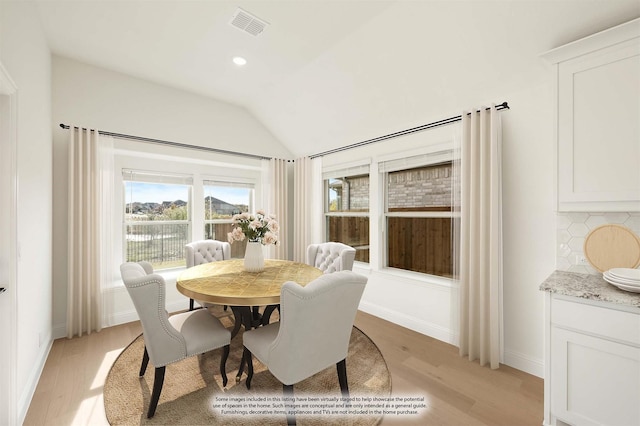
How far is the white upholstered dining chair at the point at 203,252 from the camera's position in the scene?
3314mm

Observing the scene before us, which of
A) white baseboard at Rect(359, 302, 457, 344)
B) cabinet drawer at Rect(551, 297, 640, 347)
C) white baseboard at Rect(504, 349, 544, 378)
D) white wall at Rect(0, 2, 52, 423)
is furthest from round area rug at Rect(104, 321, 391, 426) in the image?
cabinet drawer at Rect(551, 297, 640, 347)

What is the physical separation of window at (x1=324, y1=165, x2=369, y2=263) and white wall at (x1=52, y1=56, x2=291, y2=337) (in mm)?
1541

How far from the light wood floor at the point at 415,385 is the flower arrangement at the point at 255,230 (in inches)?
58.8

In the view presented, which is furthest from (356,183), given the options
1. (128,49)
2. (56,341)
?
(56,341)

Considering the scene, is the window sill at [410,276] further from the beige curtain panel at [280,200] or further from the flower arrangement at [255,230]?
the flower arrangement at [255,230]

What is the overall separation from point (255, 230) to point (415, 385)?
185 centimetres

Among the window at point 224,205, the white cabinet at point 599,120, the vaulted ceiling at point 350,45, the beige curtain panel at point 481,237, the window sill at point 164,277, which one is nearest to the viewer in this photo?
the white cabinet at point 599,120

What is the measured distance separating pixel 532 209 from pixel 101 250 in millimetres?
4316

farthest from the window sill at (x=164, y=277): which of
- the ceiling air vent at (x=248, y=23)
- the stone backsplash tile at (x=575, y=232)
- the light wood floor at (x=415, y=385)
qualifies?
the stone backsplash tile at (x=575, y=232)

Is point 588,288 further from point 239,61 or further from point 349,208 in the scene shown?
point 239,61

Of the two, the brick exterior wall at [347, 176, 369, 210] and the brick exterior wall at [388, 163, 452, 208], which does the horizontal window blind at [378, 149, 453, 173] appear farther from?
the brick exterior wall at [347, 176, 369, 210]

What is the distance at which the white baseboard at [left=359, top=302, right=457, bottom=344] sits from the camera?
274 centimetres

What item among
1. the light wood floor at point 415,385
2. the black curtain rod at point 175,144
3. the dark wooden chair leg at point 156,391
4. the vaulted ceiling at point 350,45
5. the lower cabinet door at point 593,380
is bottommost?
the light wood floor at point 415,385

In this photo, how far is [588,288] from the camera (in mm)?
1578
